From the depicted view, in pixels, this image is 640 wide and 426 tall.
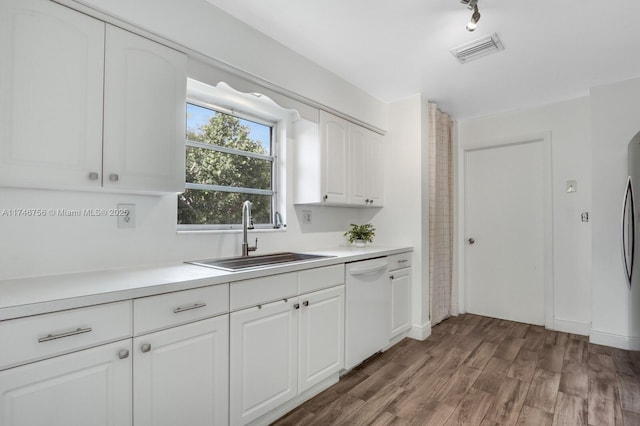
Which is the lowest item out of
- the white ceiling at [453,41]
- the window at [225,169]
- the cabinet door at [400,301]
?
the cabinet door at [400,301]

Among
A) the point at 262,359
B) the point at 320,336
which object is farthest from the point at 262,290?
the point at 320,336

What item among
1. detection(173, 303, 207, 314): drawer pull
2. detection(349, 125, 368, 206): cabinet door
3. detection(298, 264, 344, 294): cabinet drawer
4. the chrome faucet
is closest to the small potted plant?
detection(349, 125, 368, 206): cabinet door

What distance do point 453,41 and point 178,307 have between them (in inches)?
98.1

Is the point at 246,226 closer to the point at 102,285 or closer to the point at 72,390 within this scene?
the point at 102,285

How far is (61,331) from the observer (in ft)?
Result: 3.59

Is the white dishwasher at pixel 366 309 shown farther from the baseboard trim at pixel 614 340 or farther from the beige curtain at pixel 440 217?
the baseboard trim at pixel 614 340

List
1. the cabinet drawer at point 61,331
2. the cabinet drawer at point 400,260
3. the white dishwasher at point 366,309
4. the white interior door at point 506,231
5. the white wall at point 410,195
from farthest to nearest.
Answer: the white interior door at point 506,231 → the white wall at point 410,195 → the cabinet drawer at point 400,260 → the white dishwasher at point 366,309 → the cabinet drawer at point 61,331

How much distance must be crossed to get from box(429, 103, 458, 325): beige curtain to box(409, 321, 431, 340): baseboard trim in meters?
0.25

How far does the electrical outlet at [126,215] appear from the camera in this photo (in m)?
1.75

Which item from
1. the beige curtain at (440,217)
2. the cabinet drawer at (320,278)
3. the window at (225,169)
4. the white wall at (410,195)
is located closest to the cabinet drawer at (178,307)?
the cabinet drawer at (320,278)

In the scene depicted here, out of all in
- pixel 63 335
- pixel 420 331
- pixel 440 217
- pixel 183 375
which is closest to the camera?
pixel 63 335

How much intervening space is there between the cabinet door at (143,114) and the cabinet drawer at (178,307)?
23.6 inches

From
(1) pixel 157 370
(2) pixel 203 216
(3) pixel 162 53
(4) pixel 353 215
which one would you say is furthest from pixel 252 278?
(4) pixel 353 215

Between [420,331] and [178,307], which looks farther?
[420,331]
